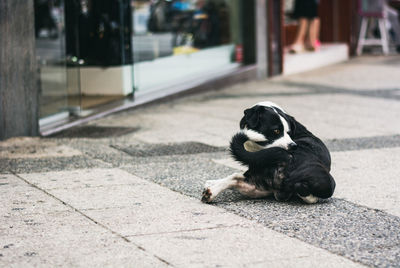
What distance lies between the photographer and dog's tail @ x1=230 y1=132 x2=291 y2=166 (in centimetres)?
470

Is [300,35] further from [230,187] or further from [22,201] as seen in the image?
[22,201]

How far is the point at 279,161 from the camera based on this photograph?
4719 millimetres

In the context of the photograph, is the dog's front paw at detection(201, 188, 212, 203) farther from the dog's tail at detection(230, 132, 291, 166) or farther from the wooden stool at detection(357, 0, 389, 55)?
the wooden stool at detection(357, 0, 389, 55)

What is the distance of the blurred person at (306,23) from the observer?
1392 centimetres

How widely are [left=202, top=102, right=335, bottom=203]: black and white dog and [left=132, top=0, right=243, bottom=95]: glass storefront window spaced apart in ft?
17.9

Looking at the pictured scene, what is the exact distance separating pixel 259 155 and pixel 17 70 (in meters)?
3.64

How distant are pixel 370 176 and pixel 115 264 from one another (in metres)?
2.71

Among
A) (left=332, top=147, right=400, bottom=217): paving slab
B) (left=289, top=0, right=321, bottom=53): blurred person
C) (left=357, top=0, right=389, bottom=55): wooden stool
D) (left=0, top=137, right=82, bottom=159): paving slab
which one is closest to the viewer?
(left=332, top=147, right=400, bottom=217): paving slab

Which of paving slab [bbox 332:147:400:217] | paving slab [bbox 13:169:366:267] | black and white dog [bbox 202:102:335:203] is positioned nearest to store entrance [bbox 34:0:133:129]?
paving slab [bbox 13:169:366:267]

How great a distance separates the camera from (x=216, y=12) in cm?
1220

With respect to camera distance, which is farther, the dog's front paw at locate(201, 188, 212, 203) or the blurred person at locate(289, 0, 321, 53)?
the blurred person at locate(289, 0, 321, 53)

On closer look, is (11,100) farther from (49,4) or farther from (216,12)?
(216,12)

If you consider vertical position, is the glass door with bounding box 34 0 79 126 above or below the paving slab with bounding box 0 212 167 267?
Answer: above

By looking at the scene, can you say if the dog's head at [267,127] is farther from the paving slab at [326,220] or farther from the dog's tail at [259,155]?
the paving slab at [326,220]
